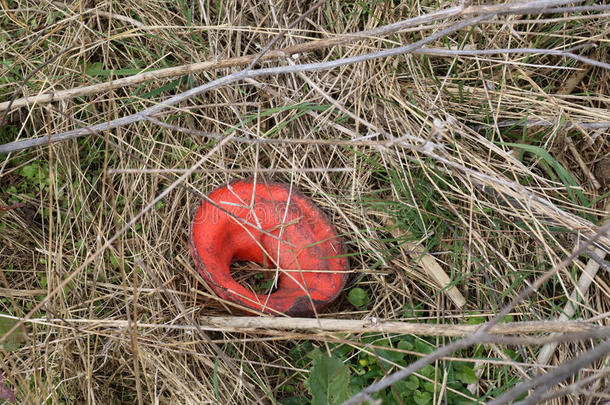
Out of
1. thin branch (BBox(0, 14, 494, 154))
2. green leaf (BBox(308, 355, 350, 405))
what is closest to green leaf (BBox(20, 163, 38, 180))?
thin branch (BBox(0, 14, 494, 154))

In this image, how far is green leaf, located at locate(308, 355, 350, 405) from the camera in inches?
67.4

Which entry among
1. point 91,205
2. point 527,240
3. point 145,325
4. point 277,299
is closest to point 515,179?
point 527,240

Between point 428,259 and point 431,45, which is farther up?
point 431,45

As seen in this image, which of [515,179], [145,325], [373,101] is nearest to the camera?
[145,325]

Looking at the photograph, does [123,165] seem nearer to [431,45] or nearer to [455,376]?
[431,45]

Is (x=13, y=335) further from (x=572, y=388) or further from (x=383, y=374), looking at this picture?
(x=572, y=388)

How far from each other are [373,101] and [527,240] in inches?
28.7

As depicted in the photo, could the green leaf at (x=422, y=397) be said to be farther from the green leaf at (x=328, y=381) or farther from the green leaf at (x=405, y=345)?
the green leaf at (x=328, y=381)

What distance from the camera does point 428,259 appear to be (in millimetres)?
2045

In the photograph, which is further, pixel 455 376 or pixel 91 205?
pixel 91 205

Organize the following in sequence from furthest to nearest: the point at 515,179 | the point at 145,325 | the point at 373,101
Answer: the point at 373,101 < the point at 515,179 < the point at 145,325

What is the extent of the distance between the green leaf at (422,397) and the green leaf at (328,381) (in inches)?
9.5

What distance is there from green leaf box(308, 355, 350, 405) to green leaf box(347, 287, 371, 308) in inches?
13.2

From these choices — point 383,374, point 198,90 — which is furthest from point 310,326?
point 198,90
